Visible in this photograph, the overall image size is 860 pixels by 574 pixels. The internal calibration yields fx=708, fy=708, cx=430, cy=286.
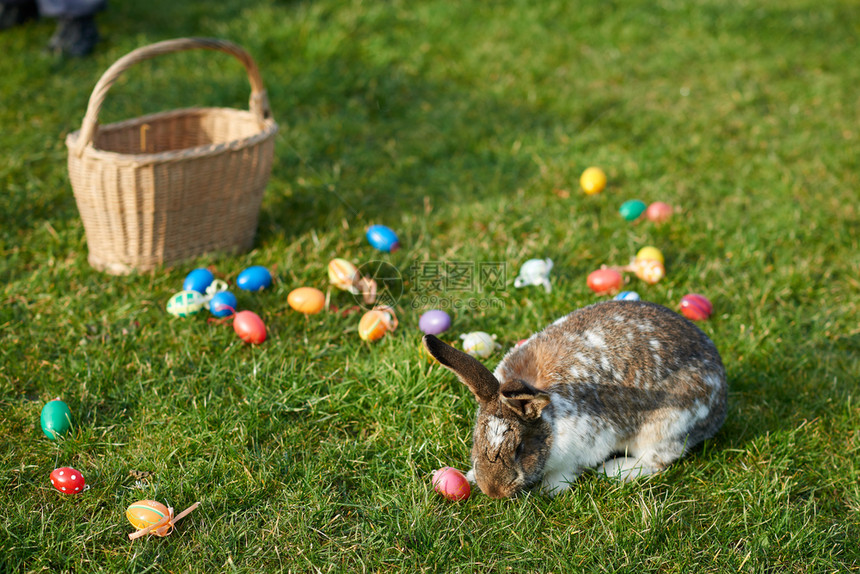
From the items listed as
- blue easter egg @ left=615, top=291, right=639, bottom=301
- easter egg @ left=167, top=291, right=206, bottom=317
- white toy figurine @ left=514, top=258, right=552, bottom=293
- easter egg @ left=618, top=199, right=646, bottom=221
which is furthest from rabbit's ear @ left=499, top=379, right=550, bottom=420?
easter egg @ left=618, top=199, right=646, bottom=221

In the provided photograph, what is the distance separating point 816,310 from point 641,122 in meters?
2.40

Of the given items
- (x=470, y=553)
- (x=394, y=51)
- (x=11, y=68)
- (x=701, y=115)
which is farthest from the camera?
(x=394, y=51)

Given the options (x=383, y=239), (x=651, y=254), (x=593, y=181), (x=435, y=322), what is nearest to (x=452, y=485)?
(x=435, y=322)

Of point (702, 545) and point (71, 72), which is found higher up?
point (702, 545)

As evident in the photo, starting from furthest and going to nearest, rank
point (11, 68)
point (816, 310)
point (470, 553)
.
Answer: point (11, 68) → point (816, 310) → point (470, 553)

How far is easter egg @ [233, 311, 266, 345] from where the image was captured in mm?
3158

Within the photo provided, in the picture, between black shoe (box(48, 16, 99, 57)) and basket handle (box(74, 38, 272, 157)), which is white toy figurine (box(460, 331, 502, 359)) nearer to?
basket handle (box(74, 38, 272, 157))

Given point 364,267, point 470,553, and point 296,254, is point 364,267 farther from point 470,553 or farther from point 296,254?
point 470,553

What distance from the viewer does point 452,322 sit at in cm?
341

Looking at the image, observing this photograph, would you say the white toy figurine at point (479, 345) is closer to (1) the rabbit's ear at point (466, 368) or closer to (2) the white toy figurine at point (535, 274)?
(2) the white toy figurine at point (535, 274)

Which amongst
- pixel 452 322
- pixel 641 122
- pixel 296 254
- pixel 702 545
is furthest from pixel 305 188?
pixel 702 545

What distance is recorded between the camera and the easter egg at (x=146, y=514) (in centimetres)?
232

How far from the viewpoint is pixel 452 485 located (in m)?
2.48

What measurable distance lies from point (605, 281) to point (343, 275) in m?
1.29
